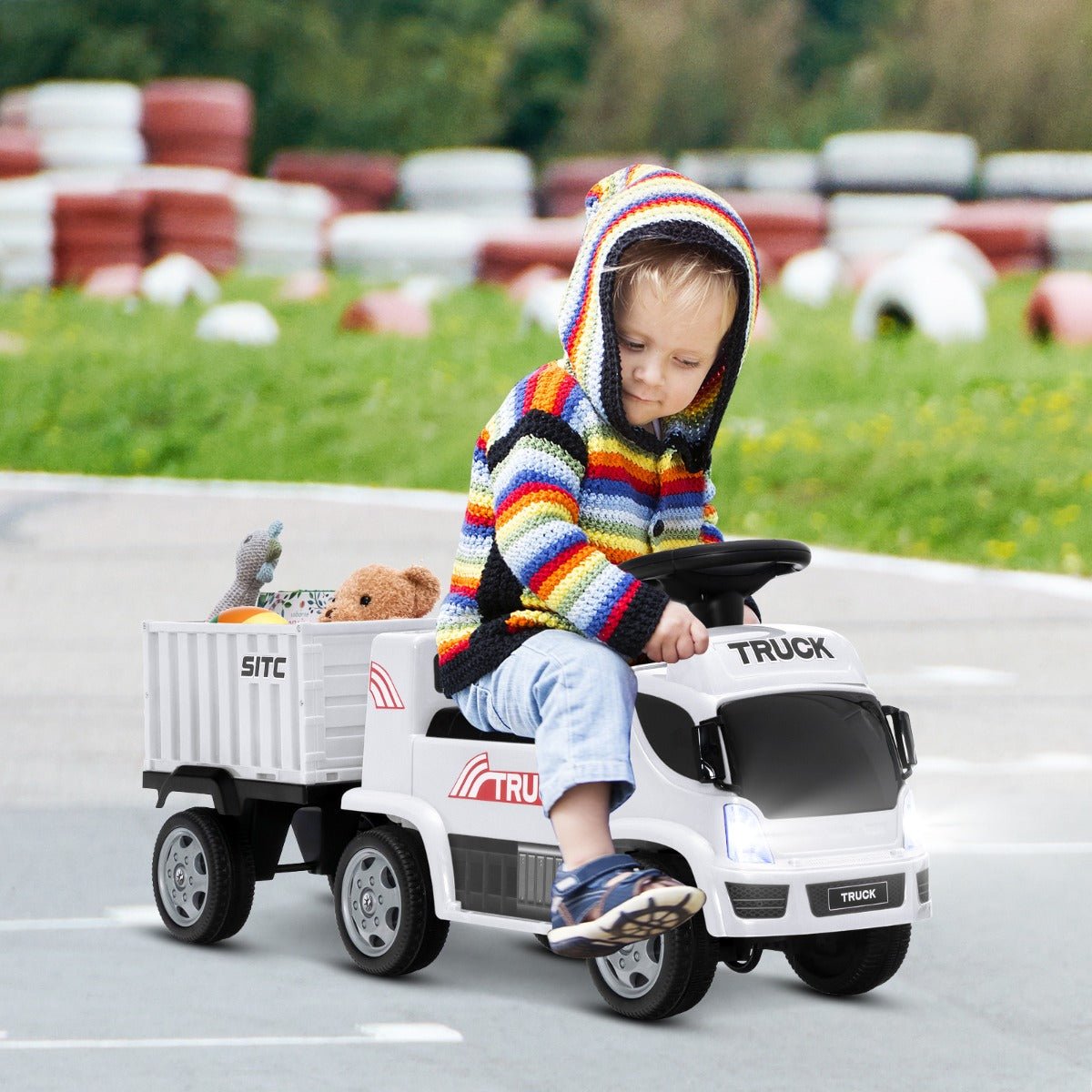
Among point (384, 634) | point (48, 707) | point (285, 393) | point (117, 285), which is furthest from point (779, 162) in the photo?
point (384, 634)

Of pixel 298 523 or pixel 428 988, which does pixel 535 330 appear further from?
pixel 428 988

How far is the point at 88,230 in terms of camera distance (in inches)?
971

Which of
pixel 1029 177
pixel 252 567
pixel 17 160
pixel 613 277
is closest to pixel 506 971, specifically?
pixel 252 567

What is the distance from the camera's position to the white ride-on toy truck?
14.2 ft

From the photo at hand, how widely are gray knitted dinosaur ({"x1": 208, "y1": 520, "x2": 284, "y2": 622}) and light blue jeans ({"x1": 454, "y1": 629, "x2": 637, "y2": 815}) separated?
1553 millimetres

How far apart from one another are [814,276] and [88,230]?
28.0 feet

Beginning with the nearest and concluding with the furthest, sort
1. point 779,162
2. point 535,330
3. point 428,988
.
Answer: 1. point 428,988
2. point 535,330
3. point 779,162

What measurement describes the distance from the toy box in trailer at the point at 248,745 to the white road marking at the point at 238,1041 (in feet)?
2.50

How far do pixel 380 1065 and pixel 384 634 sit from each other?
1.08 meters

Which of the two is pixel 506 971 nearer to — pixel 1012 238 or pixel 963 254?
pixel 963 254

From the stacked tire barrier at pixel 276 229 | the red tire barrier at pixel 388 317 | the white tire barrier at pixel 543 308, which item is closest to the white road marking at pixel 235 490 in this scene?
the white tire barrier at pixel 543 308

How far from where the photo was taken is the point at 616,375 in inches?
171

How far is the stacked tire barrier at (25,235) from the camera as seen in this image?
2339 cm

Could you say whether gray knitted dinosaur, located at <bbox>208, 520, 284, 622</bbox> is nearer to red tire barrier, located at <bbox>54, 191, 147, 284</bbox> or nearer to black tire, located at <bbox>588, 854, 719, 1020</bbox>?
black tire, located at <bbox>588, 854, 719, 1020</bbox>
